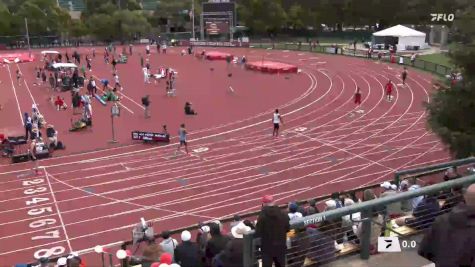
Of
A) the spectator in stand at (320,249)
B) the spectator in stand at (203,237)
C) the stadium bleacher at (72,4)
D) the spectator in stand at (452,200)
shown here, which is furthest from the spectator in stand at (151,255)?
the stadium bleacher at (72,4)

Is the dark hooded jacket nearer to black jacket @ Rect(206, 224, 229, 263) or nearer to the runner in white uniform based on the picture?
black jacket @ Rect(206, 224, 229, 263)

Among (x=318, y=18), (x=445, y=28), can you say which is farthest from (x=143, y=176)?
(x=318, y=18)

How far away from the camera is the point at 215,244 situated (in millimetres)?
7105

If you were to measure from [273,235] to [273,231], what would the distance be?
0.04 m

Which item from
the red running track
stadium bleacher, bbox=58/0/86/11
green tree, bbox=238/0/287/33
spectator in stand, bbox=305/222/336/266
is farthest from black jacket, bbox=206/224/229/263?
stadium bleacher, bbox=58/0/86/11

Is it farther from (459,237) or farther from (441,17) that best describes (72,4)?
(459,237)

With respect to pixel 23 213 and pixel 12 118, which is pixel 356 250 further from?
pixel 12 118

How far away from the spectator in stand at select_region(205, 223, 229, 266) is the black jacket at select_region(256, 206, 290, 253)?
132 cm

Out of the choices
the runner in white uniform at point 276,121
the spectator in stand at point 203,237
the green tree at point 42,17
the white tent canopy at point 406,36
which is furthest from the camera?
the green tree at point 42,17

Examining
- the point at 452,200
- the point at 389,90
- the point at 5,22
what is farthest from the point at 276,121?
the point at 5,22

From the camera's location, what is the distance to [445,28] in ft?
208

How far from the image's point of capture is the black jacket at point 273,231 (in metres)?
5.80

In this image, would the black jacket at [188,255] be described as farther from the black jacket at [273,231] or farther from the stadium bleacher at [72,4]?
the stadium bleacher at [72,4]

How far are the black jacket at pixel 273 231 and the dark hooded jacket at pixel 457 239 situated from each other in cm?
187
